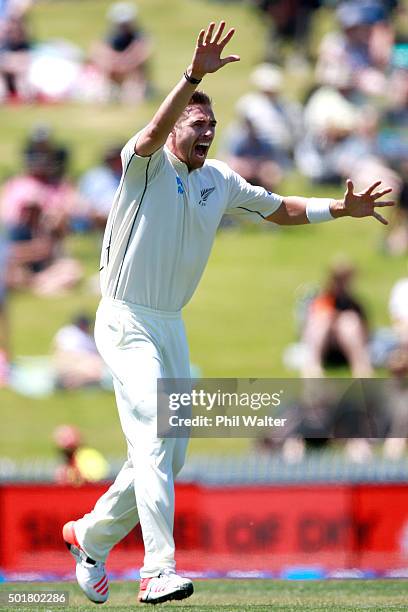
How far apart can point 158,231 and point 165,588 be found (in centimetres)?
156

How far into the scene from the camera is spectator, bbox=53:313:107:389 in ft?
43.7

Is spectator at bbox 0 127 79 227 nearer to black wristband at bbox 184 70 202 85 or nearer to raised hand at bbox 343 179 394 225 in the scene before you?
raised hand at bbox 343 179 394 225

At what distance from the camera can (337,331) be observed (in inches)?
509

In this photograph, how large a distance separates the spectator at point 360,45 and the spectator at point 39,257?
397 cm

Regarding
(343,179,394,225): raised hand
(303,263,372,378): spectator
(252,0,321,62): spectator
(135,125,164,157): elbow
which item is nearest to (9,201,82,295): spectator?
(303,263,372,378): spectator

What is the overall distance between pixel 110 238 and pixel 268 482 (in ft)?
13.6

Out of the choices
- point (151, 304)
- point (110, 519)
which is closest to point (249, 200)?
point (151, 304)

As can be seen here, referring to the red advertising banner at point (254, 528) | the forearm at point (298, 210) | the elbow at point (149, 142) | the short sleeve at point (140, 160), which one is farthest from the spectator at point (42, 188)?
the elbow at point (149, 142)

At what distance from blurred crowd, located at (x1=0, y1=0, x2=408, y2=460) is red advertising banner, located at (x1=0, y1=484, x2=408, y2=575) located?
8.09 feet

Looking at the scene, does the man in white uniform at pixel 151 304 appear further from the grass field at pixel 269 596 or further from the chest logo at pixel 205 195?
the grass field at pixel 269 596

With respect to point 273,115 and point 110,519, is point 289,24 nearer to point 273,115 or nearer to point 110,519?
point 273,115

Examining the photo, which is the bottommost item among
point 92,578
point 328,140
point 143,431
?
point 92,578

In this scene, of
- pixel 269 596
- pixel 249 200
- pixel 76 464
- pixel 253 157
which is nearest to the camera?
pixel 249 200

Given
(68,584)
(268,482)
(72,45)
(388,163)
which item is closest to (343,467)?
(268,482)
